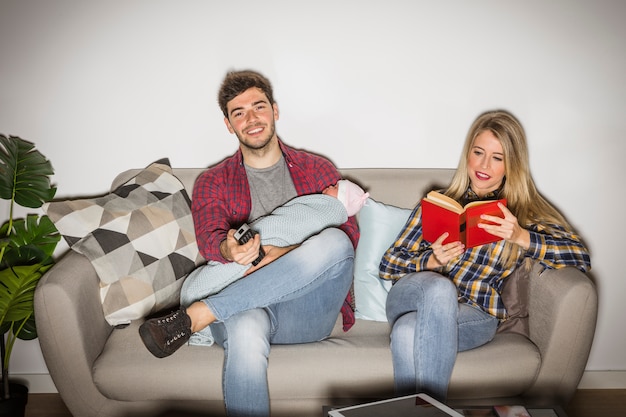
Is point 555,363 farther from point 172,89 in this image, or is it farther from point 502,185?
point 172,89

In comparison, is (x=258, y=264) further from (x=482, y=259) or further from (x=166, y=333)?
(x=482, y=259)

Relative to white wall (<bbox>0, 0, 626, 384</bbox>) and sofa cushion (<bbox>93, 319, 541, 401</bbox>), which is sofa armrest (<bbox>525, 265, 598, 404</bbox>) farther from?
white wall (<bbox>0, 0, 626, 384</bbox>)

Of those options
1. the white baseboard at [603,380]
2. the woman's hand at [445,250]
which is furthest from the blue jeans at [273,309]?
the white baseboard at [603,380]

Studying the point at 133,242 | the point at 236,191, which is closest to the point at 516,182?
the point at 236,191

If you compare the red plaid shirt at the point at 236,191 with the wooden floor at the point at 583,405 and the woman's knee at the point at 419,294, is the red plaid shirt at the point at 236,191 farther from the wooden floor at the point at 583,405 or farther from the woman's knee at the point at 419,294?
the wooden floor at the point at 583,405

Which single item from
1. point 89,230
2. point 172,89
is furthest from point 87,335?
point 172,89

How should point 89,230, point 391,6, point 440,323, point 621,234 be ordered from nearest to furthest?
point 440,323
point 89,230
point 391,6
point 621,234

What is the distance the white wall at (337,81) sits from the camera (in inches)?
89.8

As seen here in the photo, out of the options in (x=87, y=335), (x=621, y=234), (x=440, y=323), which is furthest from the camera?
(x=621, y=234)

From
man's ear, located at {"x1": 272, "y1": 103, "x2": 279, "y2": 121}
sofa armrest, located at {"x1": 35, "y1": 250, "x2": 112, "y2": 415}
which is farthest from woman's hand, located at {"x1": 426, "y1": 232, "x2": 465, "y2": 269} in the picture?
sofa armrest, located at {"x1": 35, "y1": 250, "x2": 112, "y2": 415}

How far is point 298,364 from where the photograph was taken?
5.78 feet

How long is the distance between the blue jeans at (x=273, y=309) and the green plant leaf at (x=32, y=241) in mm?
749

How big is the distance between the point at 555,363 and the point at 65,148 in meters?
2.06

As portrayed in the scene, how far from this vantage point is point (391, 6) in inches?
89.5
